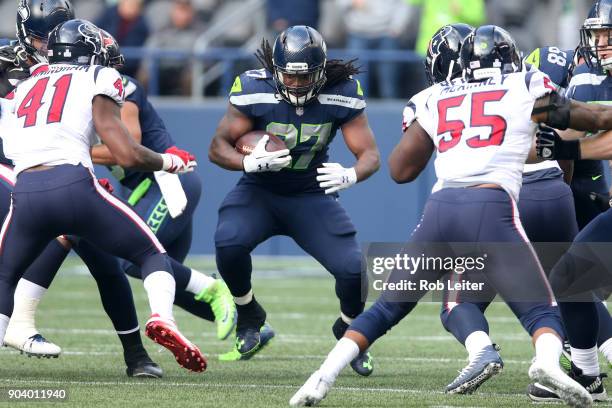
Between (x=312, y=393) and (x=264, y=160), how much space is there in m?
1.67

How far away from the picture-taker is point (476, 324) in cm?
542

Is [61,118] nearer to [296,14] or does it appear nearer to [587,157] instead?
[587,157]

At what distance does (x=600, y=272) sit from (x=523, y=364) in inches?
55.2

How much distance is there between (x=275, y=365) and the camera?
6.65 metres

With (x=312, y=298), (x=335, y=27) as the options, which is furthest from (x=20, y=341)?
(x=335, y=27)

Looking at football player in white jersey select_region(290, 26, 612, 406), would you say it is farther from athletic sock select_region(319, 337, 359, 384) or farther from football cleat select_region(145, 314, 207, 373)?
football cleat select_region(145, 314, 207, 373)

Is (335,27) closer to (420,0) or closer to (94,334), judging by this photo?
(420,0)

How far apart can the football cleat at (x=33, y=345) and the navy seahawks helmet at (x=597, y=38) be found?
292cm

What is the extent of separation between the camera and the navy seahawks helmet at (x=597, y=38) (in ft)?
18.8

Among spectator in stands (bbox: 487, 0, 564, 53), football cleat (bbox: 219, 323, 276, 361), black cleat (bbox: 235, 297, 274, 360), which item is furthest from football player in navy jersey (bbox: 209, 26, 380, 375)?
spectator in stands (bbox: 487, 0, 564, 53)

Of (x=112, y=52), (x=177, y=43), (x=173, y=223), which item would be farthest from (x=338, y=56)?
(x=112, y=52)

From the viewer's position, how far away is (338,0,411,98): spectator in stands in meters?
13.3

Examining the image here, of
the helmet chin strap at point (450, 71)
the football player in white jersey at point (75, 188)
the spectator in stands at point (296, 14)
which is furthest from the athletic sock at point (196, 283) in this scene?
the spectator in stands at point (296, 14)

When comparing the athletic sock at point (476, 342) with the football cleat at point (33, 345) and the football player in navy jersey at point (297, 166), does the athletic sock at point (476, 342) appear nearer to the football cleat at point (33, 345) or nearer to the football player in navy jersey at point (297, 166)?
the football player in navy jersey at point (297, 166)
